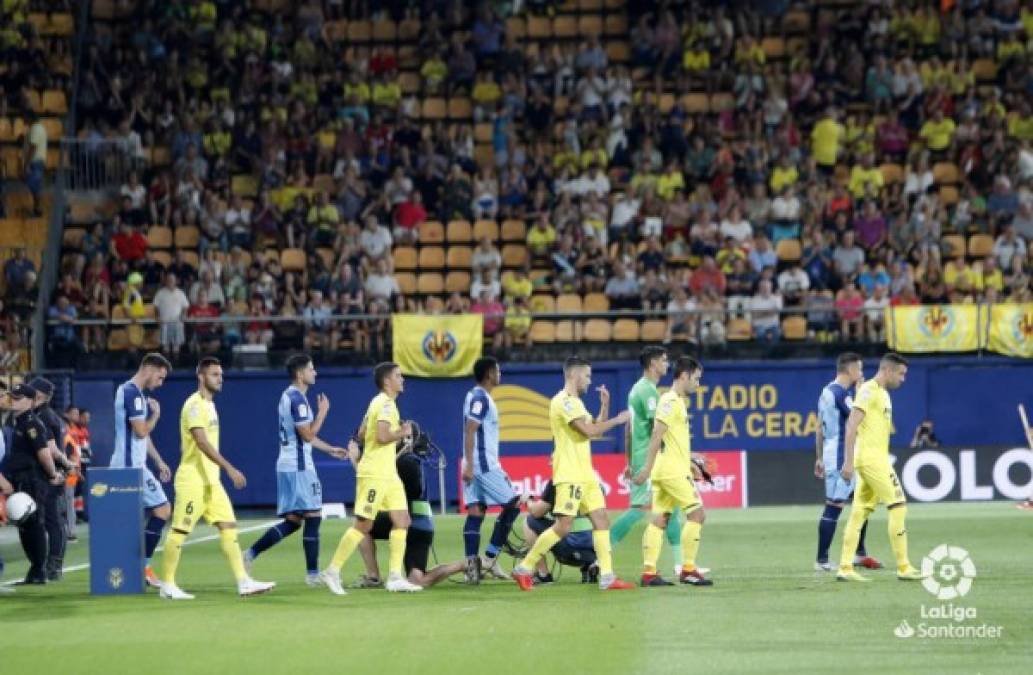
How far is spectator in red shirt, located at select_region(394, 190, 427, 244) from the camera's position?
111ft

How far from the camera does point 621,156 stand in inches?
1373

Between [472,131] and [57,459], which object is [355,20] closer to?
[472,131]

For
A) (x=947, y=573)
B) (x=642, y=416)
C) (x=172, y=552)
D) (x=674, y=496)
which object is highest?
(x=642, y=416)

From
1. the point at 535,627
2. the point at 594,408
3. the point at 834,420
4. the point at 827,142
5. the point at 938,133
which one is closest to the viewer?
the point at 535,627

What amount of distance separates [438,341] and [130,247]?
6.20m

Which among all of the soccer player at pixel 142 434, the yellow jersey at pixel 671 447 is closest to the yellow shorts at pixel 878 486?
the yellow jersey at pixel 671 447

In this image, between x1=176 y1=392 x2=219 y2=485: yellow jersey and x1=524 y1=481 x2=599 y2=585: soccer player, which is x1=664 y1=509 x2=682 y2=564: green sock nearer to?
x1=524 y1=481 x2=599 y2=585: soccer player

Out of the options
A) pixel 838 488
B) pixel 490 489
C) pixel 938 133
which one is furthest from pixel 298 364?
pixel 938 133

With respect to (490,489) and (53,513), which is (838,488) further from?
(53,513)

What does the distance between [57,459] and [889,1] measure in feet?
75.1

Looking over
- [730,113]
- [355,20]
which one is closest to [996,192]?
[730,113]

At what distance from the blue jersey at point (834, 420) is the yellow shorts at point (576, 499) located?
3546 millimetres

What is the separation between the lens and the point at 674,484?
54.4 ft

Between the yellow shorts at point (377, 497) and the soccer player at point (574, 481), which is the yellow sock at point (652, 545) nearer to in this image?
the soccer player at point (574, 481)
